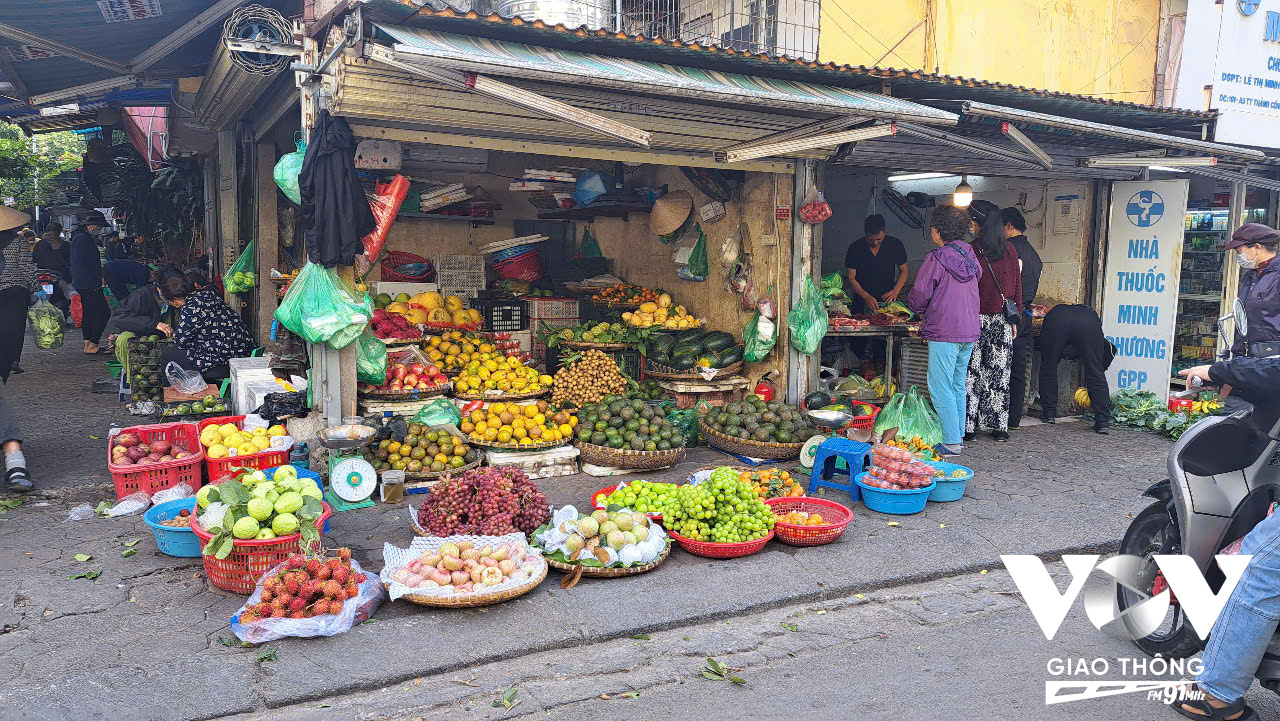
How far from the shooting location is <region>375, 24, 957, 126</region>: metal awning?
17.1 feet

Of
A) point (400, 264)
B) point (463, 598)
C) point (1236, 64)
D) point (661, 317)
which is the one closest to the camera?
point (463, 598)

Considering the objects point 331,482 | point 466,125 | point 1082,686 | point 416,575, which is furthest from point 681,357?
point 1082,686

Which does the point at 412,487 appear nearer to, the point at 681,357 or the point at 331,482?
the point at 331,482

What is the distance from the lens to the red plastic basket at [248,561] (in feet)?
14.7

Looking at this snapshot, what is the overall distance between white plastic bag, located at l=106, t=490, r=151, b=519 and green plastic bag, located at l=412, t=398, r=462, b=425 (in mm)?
1960

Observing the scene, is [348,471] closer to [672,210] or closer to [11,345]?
[11,345]

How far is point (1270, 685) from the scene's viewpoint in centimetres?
326

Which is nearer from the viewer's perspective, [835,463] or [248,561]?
[248,561]

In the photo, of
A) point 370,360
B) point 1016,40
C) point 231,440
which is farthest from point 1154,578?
point 1016,40

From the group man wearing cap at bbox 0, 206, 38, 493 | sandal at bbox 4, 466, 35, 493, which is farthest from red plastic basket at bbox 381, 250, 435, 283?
sandal at bbox 4, 466, 35, 493

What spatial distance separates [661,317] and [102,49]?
20.7 feet

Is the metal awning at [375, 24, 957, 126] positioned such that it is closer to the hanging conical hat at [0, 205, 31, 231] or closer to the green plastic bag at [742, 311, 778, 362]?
the green plastic bag at [742, 311, 778, 362]

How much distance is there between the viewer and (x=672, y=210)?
31.7ft

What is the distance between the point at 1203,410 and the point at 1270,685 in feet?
25.4
